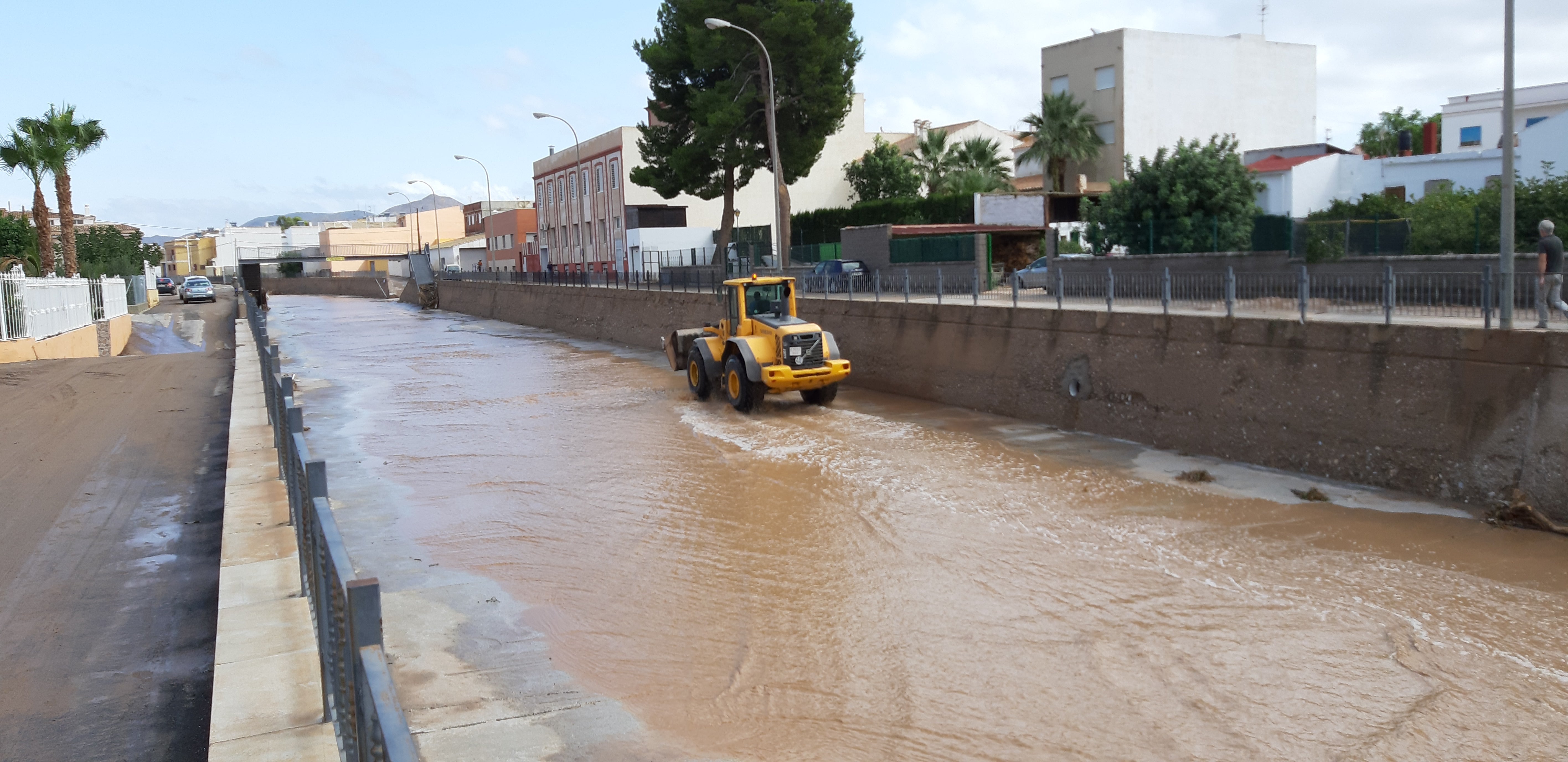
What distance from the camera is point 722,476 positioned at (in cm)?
1517

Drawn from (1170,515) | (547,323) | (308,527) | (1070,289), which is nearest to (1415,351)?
(1170,515)

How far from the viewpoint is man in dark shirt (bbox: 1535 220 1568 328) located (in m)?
12.5

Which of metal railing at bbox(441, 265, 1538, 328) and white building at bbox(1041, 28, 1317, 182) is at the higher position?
white building at bbox(1041, 28, 1317, 182)

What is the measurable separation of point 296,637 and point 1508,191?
12.2 meters

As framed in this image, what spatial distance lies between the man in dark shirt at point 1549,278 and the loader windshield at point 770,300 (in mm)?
10971

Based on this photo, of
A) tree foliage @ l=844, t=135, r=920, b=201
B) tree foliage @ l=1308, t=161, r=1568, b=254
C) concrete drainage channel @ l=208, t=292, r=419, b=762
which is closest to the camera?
concrete drainage channel @ l=208, t=292, r=419, b=762

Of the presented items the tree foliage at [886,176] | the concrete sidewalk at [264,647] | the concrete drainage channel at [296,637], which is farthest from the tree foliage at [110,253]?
the concrete drainage channel at [296,637]

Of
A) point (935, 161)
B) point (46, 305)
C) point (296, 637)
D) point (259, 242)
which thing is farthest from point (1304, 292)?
point (259, 242)

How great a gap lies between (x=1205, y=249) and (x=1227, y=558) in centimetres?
1567

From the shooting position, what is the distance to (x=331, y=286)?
329 feet

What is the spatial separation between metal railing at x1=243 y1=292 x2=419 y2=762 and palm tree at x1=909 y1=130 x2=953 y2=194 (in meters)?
48.1

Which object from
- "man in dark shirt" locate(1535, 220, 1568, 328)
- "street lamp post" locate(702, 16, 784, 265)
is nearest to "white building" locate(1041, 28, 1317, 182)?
"street lamp post" locate(702, 16, 784, 265)

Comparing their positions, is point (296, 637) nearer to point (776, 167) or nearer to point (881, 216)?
point (776, 167)

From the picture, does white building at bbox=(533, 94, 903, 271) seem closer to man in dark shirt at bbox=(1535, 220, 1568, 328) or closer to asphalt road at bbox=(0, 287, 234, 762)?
asphalt road at bbox=(0, 287, 234, 762)
